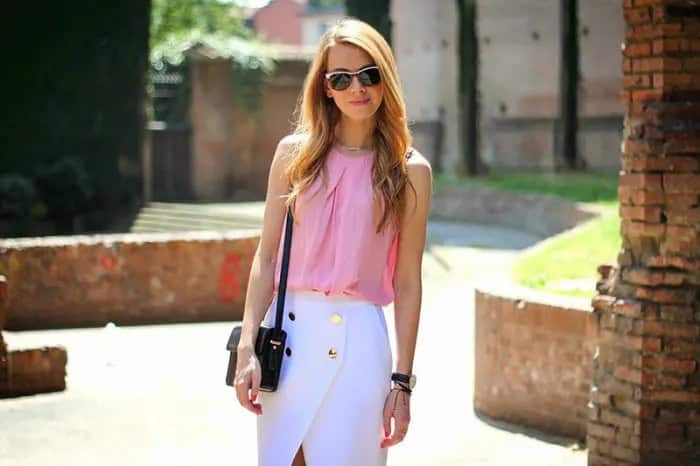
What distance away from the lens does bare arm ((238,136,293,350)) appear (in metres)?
3.90

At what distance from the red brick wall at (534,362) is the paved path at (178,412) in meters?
0.17

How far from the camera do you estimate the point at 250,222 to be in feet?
70.9

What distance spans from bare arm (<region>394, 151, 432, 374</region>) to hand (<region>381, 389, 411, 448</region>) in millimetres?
104

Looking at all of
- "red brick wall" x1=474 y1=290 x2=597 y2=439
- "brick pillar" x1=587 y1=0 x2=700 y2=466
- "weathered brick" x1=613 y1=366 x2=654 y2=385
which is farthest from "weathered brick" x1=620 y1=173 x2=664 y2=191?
"red brick wall" x1=474 y1=290 x2=597 y2=439

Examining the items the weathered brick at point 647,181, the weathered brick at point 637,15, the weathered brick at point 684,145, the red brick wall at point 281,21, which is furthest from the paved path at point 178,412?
the red brick wall at point 281,21

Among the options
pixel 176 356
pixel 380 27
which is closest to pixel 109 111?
pixel 380 27

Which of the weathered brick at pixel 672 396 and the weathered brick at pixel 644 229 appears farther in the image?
the weathered brick at pixel 644 229

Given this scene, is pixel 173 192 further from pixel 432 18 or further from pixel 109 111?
Answer: pixel 432 18

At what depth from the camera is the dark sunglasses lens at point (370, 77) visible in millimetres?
3822

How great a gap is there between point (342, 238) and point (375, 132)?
13.3 inches

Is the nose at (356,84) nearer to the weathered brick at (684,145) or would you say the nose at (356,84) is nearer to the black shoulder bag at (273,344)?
the black shoulder bag at (273,344)

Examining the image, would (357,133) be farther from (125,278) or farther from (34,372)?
(125,278)

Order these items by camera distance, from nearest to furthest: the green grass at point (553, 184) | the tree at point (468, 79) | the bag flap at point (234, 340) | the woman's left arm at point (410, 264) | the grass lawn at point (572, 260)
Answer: the woman's left arm at point (410, 264), the bag flap at point (234, 340), the grass lawn at point (572, 260), the green grass at point (553, 184), the tree at point (468, 79)

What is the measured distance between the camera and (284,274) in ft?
12.6
